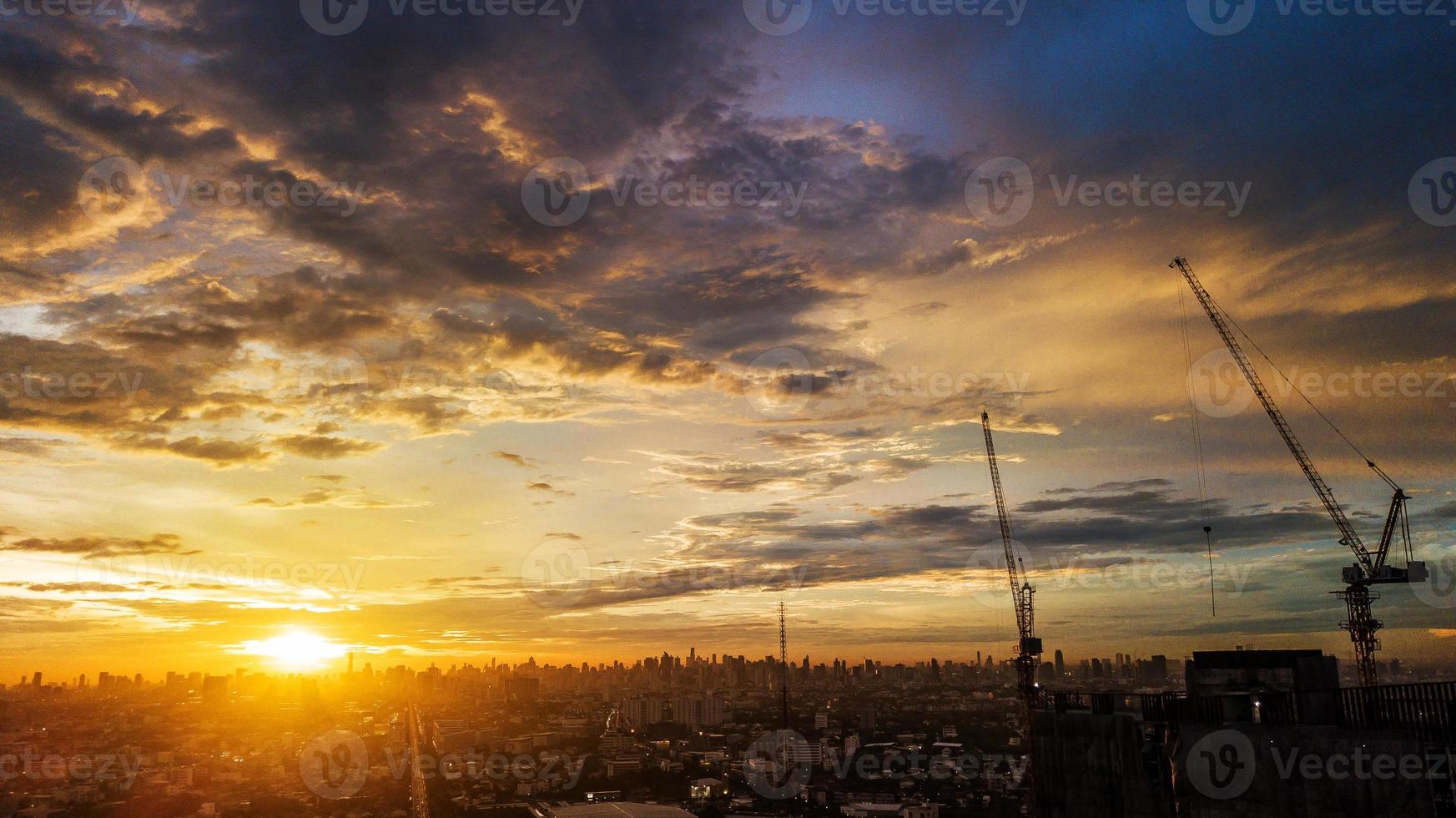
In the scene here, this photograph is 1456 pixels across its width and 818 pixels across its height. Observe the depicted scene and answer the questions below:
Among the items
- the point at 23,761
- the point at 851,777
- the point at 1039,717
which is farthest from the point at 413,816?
the point at 1039,717

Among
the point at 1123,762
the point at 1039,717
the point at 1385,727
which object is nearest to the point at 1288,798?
the point at 1385,727

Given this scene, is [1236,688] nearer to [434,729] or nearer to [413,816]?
[413,816]

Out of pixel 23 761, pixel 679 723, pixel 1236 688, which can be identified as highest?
pixel 1236 688

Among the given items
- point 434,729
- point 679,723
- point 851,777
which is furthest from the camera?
point 679,723

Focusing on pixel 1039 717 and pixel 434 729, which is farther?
pixel 434 729

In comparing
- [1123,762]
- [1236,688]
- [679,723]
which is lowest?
[679,723]

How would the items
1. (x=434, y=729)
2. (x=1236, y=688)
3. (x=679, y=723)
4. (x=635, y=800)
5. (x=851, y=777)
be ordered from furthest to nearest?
(x=679, y=723) < (x=434, y=729) < (x=851, y=777) < (x=635, y=800) < (x=1236, y=688)

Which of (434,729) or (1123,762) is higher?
(1123,762)

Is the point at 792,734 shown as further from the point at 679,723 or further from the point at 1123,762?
the point at 1123,762

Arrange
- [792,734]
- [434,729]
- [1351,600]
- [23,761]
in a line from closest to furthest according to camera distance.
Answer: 1. [1351,600]
2. [23,761]
3. [792,734]
4. [434,729]
